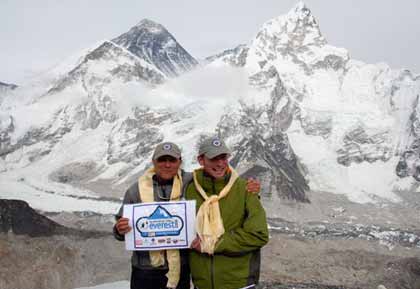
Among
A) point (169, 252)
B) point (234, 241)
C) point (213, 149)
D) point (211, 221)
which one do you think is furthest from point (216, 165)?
point (169, 252)

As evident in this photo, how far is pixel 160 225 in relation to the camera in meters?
5.50

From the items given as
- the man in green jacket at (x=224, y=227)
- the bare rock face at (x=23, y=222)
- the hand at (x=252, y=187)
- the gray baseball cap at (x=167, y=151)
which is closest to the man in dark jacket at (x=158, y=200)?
the gray baseball cap at (x=167, y=151)

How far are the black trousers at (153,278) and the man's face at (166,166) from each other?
98 cm

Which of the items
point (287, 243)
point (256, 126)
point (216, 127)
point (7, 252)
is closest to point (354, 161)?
point (256, 126)

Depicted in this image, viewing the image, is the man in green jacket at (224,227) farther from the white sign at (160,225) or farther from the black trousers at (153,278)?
the black trousers at (153,278)

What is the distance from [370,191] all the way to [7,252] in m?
166

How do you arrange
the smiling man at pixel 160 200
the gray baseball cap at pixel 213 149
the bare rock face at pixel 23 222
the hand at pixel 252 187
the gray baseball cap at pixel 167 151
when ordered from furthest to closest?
the bare rock face at pixel 23 222 → the smiling man at pixel 160 200 → the gray baseball cap at pixel 167 151 → the hand at pixel 252 187 → the gray baseball cap at pixel 213 149

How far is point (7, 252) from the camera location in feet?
89.9

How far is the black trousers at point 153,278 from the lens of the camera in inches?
219

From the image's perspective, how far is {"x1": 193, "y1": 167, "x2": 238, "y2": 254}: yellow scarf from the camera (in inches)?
203

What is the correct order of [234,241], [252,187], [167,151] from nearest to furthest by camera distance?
[234,241], [252,187], [167,151]

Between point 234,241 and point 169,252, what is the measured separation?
0.78m

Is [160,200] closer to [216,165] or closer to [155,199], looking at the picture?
[155,199]

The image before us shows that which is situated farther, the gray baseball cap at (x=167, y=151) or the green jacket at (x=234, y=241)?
the gray baseball cap at (x=167, y=151)
